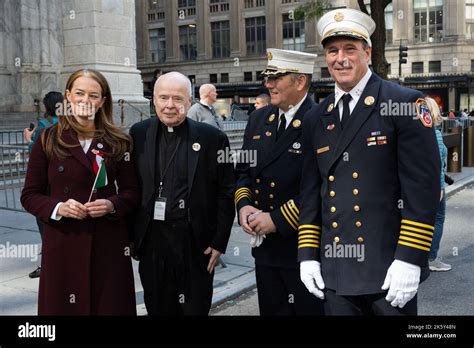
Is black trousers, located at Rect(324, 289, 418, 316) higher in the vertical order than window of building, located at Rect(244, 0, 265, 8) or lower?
lower

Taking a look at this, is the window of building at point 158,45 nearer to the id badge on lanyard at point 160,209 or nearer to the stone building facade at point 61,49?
the stone building facade at point 61,49

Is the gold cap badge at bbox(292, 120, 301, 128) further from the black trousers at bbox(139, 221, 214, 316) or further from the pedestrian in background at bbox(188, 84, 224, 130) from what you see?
the pedestrian in background at bbox(188, 84, 224, 130)

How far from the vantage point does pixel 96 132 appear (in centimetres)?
390

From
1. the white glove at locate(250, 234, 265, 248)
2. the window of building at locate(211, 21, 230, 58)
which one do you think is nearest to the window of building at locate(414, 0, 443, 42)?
the window of building at locate(211, 21, 230, 58)

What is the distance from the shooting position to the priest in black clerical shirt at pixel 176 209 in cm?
398

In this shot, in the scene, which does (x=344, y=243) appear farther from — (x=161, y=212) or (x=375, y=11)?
(x=375, y=11)

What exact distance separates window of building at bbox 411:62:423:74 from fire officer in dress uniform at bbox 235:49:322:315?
4980 cm

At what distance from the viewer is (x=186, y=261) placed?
4016 mm

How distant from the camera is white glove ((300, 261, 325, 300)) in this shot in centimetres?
334

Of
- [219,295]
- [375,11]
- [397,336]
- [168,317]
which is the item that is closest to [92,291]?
[168,317]

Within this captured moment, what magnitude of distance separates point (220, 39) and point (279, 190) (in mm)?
56450

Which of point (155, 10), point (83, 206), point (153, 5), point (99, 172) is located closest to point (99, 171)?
point (99, 172)

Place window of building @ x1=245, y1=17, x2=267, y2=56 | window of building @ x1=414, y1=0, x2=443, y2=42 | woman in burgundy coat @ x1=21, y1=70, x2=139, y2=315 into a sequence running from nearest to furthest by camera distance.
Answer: woman in burgundy coat @ x1=21, y1=70, x2=139, y2=315
window of building @ x1=414, y1=0, x2=443, y2=42
window of building @ x1=245, y1=17, x2=267, y2=56

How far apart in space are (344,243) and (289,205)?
66cm
